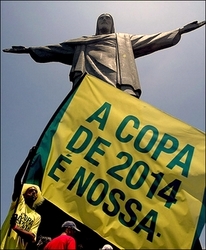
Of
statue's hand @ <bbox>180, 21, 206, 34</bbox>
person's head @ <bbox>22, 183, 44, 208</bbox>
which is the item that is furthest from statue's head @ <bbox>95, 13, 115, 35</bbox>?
person's head @ <bbox>22, 183, 44, 208</bbox>

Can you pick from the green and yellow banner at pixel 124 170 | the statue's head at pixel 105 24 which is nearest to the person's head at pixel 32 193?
the green and yellow banner at pixel 124 170

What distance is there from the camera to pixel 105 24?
12.3m

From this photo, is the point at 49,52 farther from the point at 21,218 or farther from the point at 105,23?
the point at 21,218

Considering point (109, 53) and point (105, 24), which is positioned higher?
point (105, 24)

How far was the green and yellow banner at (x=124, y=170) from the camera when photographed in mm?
6418

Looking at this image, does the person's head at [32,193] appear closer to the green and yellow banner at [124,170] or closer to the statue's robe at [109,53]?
the green and yellow banner at [124,170]

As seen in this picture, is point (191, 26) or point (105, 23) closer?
point (191, 26)

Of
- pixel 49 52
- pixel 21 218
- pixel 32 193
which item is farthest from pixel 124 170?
pixel 49 52

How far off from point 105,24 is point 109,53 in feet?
3.83

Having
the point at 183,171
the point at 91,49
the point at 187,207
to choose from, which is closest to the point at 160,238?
the point at 187,207

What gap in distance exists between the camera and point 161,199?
6.62 meters

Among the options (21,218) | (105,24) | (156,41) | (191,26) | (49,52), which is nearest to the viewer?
(21,218)

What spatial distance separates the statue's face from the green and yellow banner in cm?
467

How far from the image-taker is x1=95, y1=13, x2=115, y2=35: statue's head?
12234 millimetres
